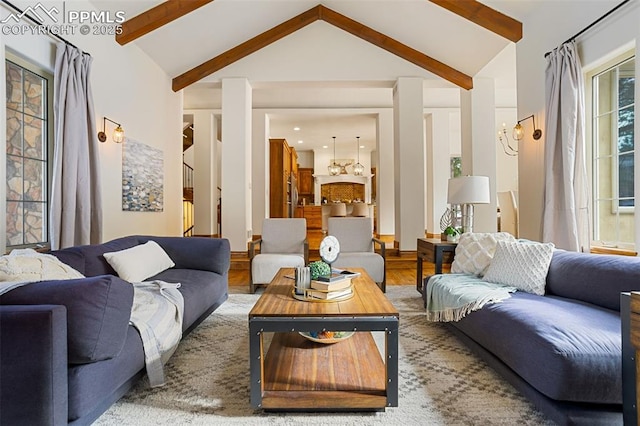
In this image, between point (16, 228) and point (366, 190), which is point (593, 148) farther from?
point (366, 190)

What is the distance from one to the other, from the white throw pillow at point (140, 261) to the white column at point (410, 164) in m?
3.82

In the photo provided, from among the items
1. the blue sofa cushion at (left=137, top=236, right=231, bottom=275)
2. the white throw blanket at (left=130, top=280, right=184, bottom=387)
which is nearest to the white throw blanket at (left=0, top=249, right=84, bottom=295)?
the white throw blanket at (left=130, top=280, right=184, bottom=387)

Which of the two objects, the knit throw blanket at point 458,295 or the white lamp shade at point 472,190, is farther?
the white lamp shade at point 472,190

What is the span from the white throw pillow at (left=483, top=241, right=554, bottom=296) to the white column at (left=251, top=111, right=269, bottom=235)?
5.43 meters

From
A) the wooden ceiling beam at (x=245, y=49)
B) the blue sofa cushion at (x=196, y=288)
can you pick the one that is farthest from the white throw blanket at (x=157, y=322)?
the wooden ceiling beam at (x=245, y=49)

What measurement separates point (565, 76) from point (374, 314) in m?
3.25

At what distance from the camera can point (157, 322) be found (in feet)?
6.26

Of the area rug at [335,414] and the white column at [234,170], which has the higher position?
the white column at [234,170]

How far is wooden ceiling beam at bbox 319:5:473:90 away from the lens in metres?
5.41

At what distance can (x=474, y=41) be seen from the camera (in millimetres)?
4816

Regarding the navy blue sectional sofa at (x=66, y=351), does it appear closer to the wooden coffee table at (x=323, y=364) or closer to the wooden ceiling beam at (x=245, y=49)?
the wooden coffee table at (x=323, y=364)

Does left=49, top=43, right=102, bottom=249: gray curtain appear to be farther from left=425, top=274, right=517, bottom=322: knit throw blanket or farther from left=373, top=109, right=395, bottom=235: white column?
left=373, top=109, right=395, bottom=235: white column

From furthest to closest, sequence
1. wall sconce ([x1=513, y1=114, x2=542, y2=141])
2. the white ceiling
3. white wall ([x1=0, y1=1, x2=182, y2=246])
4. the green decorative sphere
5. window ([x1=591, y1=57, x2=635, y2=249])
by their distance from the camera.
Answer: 1. the white ceiling
2. wall sconce ([x1=513, y1=114, x2=542, y2=141])
3. white wall ([x1=0, y1=1, x2=182, y2=246])
4. window ([x1=591, y1=57, x2=635, y2=249])
5. the green decorative sphere

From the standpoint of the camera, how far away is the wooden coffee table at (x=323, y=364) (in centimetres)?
158
